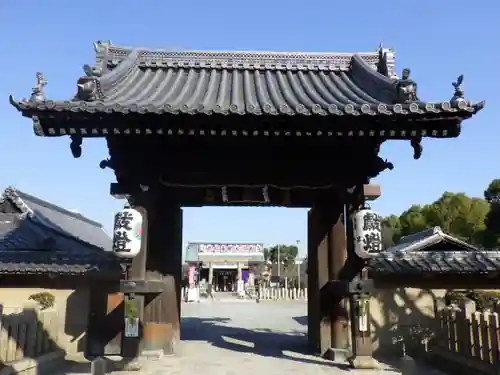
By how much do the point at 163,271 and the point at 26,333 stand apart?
299cm

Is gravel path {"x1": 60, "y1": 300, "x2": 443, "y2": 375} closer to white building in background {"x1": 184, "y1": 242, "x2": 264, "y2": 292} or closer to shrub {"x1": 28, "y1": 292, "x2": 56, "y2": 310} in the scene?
shrub {"x1": 28, "y1": 292, "x2": 56, "y2": 310}

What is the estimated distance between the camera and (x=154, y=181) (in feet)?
29.4

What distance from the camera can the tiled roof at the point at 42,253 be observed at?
10.4 metres

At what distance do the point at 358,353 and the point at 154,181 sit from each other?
5085 millimetres

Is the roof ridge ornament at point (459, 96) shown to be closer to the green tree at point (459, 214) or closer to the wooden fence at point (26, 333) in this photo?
the wooden fence at point (26, 333)

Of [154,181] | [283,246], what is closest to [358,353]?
[154,181]

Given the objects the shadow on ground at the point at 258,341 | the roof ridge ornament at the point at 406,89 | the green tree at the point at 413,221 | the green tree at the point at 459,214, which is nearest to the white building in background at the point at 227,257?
the green tree at the point at 413,221

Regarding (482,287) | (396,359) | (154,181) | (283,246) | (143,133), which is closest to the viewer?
Answer: (143,133)

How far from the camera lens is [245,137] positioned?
8.27m

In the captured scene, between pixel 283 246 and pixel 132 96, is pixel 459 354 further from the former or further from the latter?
pixel 283 246

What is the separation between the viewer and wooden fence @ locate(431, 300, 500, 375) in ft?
26.3

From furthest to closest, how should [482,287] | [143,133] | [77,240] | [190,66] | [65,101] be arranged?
[77,240] → [190,66] → [482,287] → [143,133] → [65,101]

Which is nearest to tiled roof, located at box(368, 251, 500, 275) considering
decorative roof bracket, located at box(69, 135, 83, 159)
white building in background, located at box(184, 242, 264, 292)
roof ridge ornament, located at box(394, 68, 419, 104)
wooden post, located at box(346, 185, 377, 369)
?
wooden post, located at box(346, 185, 377, 369)

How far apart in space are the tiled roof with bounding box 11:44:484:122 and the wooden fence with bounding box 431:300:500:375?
12.8ft
